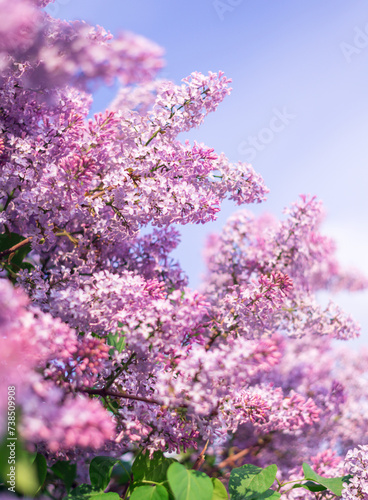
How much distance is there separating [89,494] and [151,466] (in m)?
0.20

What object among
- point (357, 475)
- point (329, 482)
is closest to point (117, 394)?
point (329, 482)

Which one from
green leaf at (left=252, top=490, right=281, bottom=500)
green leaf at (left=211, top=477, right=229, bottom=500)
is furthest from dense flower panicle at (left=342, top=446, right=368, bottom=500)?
green leaf at (left=211, top=477, right=229, bottom=500)

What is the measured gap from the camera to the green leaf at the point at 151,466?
132 centimetres

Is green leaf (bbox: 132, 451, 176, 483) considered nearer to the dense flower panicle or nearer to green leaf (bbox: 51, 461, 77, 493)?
green leaf (bbox: 51, 461, 77, 493)

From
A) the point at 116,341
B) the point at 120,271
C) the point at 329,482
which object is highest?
the point at 120,271

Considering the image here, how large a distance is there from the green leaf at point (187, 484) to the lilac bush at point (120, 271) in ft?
0.43

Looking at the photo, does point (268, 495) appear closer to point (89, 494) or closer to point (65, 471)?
point (89, 494)

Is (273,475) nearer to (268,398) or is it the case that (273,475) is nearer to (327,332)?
(268,398)

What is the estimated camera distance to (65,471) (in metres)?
1.57

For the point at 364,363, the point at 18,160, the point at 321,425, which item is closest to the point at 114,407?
the point at 18,160

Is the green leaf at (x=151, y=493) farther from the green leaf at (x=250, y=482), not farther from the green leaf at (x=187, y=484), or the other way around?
the green leaf at (x=250, y=482)

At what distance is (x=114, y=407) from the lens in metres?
1.34

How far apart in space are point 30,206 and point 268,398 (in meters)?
1.10

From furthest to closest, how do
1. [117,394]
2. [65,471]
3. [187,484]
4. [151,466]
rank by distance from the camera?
[65,471]
[151,466]
[117,394]
[187,484]
